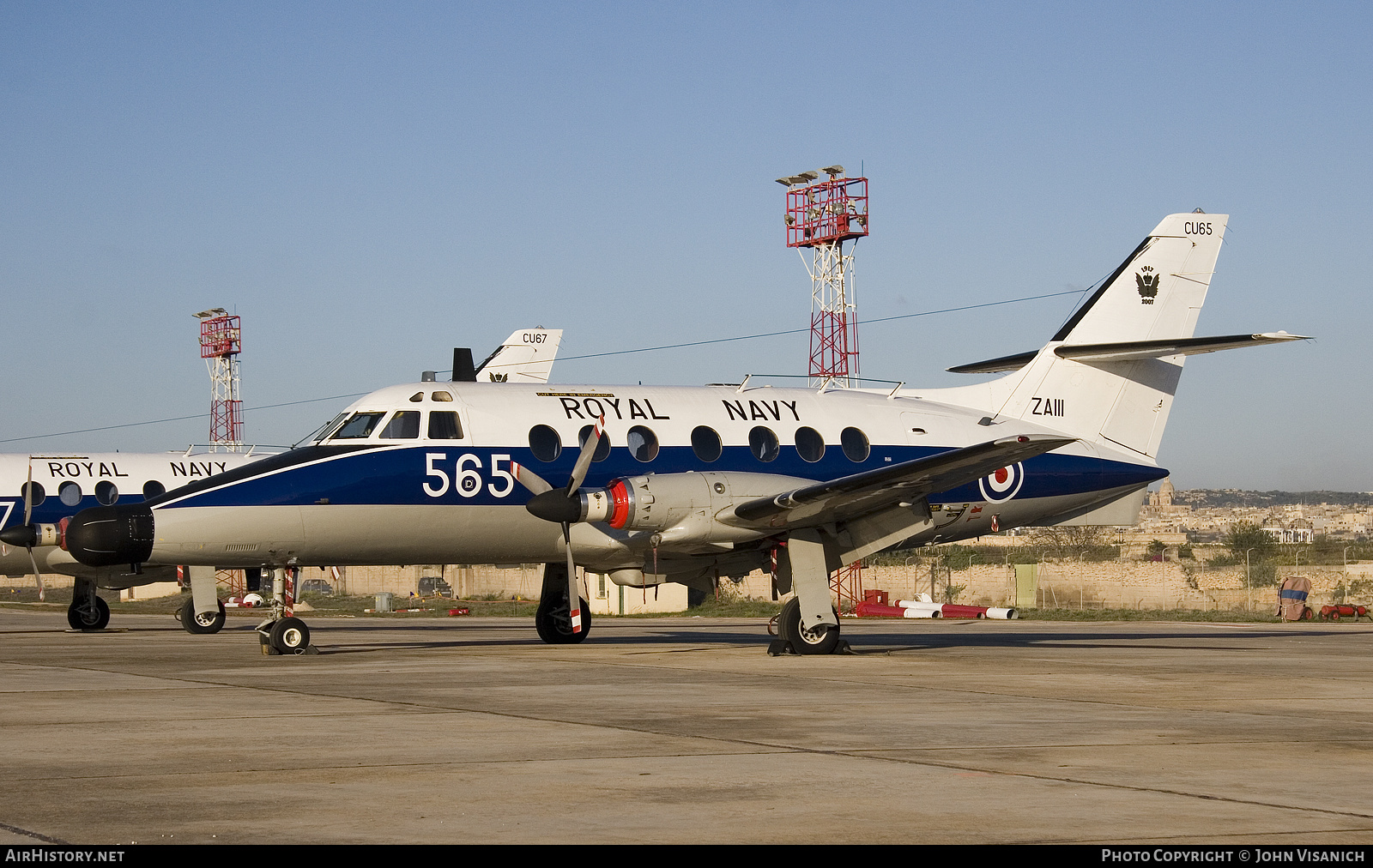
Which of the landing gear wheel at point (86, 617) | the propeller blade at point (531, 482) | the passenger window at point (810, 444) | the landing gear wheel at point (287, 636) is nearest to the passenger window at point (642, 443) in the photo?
the propeller blade at point (531, 482)

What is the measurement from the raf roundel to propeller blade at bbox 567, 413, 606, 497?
6385 millimetres

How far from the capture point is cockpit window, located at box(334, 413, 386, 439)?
19.6 metres

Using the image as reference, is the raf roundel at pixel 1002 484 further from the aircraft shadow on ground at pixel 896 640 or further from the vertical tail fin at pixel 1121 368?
the aircraft shadow on ground at pixel 896 640

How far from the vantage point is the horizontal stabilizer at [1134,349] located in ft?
69.7

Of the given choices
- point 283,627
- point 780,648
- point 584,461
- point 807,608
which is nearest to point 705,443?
point 584,461

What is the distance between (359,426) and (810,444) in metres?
6.54

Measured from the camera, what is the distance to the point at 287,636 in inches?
773

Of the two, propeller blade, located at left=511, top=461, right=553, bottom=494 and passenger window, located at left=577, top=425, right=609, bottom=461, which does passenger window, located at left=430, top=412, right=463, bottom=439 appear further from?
passenger window, located at left=577, top=425, right=609, bottom=461

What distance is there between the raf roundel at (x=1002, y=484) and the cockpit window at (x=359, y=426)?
30.1 feet

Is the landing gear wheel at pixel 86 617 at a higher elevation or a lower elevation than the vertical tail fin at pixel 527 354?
lower

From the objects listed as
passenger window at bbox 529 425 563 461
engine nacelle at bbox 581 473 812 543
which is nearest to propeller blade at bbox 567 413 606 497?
engine nacelle at bbox 581 473 812 543

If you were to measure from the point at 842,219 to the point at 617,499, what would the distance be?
30.9 meters

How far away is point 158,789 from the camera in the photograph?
8023 millimetres

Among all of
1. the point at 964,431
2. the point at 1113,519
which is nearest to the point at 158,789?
the point at 964,431
